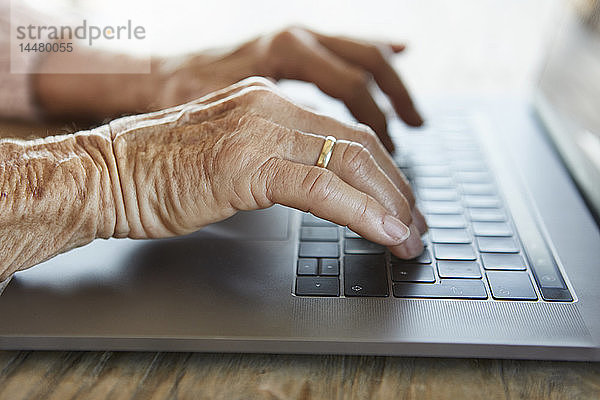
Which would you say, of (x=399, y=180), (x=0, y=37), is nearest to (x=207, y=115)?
(x=399, y=180)

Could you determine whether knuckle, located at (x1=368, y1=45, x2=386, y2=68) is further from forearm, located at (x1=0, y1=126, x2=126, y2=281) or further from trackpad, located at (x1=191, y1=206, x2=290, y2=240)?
forearm, located at (x1=0, y1=126, x2=126, y2=281)

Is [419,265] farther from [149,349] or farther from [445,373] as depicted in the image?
[149,349]

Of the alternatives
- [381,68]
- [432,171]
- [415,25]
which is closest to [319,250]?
[432,171]

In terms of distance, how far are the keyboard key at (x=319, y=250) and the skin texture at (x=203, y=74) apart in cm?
25

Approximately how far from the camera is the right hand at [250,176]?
503mm

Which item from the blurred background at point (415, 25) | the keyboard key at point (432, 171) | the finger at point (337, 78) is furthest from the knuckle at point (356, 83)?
the blurred background at point (415, 25)

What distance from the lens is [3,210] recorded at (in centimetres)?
47

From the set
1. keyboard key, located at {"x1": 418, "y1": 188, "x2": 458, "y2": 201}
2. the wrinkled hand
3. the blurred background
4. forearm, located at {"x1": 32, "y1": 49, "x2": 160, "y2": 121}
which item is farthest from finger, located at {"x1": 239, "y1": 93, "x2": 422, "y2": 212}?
the blurred background

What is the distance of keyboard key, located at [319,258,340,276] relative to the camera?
51 cm

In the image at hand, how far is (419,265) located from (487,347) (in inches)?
4.3

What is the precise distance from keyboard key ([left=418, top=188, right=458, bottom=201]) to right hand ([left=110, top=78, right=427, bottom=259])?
114 millimetres

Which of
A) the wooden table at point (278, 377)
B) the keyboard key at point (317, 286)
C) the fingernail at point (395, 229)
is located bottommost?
the wooden table at point (278, 377)

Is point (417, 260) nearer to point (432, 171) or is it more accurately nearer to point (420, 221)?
point (420, 221)

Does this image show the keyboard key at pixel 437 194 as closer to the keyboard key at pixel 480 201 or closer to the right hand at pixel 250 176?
the keyboard key at pixel 480 201
